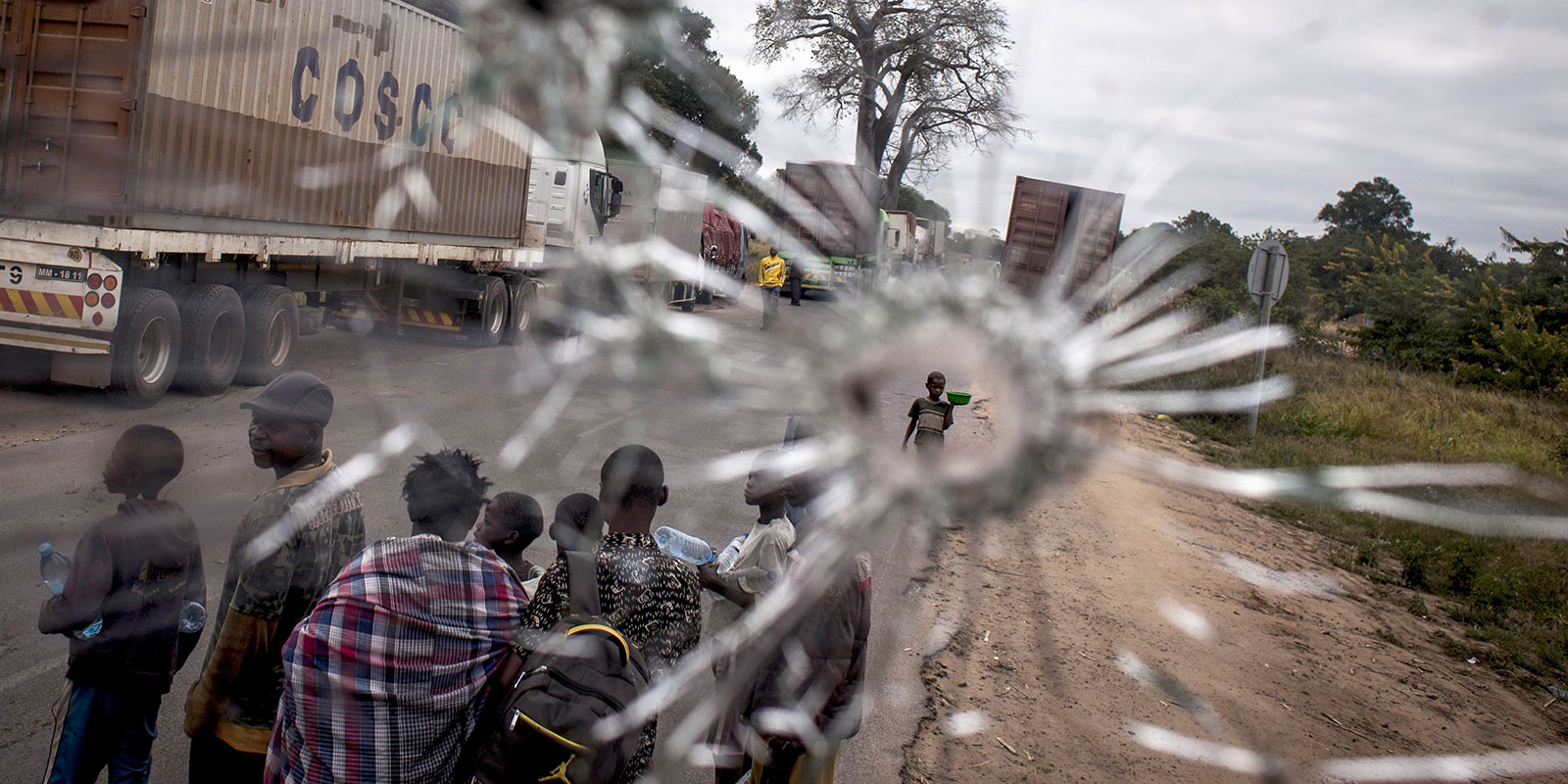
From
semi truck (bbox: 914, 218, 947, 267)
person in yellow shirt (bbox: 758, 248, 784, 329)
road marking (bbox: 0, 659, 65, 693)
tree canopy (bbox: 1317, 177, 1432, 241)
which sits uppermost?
tree canopy (bbox: 1317, 177, 1432, 241)

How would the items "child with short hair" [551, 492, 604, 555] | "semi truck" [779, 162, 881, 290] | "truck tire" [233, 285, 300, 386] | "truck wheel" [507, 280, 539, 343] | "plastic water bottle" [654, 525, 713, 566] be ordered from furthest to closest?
"truck tire" [233, 285, 300, 386] < "truck wheel" [507, 280, 539, 343] < "plastic water bottle" [654, 525, 713, 566] < "child with short hair" [551, 492, 604, 555] < "semi truck" [779, 162, 881, 290]

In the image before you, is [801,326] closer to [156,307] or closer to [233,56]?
[156,307]

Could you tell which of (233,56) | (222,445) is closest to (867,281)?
(222,445)

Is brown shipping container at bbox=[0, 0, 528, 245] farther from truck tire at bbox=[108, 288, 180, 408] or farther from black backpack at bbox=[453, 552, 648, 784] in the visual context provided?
black backpack at bbox=[453, 552, 648, 784]

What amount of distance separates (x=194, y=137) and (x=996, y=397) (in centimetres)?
682

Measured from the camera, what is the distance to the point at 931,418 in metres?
1.79

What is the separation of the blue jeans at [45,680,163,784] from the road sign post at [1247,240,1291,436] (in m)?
2.27

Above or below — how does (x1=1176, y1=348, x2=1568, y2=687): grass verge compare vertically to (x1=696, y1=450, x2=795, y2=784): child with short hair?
above

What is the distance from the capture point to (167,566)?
6.82 feet

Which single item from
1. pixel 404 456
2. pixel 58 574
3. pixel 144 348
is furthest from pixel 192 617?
pixel 144 348

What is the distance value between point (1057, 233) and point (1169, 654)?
4.29 ft

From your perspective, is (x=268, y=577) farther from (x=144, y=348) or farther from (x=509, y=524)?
(x=144, y=348)

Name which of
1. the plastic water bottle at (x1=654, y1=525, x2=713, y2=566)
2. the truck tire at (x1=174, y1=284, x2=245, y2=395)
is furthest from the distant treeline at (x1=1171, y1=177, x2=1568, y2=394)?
the truck tire at (x1=174, y1=284, x2=245, y2=395)

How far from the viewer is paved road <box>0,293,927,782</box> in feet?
8.40
